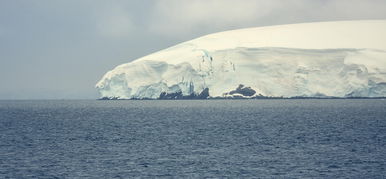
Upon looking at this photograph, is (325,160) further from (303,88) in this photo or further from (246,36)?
(246,36)

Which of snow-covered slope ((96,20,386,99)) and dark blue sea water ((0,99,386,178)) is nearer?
dark blue sea water ((0,99,386,178))

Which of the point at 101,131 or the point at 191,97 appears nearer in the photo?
the point at 101,131

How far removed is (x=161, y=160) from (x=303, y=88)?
227ft

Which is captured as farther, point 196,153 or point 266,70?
point 266,70

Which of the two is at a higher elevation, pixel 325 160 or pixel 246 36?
pixel 246 36

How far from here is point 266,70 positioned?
94.2 m

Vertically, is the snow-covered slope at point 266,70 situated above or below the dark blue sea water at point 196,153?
above

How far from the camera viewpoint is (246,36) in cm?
11112

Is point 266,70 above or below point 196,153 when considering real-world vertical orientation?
above

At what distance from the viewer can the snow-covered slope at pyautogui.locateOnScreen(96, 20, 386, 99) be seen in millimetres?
90225

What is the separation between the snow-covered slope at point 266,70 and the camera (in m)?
90.2

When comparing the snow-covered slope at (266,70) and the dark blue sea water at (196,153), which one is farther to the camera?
the snow-covered slope at (266,70)

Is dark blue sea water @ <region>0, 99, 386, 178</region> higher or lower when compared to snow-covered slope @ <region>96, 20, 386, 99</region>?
lower

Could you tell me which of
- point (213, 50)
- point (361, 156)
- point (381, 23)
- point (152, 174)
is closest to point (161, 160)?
point (152, 174)
